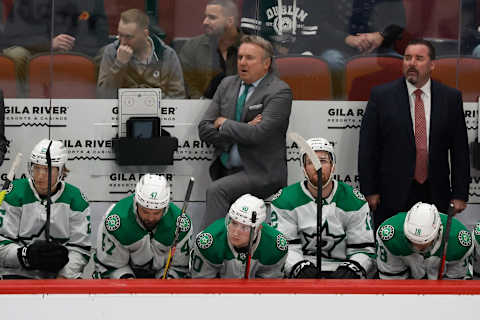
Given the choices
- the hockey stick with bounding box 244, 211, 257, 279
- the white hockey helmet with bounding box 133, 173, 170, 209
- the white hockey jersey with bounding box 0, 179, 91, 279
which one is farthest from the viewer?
→ the white hockey jersey with bounding box 0, 179, 91, 279

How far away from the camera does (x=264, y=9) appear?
5.68 m

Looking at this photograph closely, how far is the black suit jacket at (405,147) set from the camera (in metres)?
5.30

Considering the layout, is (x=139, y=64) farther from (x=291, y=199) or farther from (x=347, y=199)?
(x=347, y=199)

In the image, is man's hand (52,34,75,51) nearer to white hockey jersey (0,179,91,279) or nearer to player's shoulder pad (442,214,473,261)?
white hockey jersey (0,179,91,279)

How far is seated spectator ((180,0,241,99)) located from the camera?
222 inches

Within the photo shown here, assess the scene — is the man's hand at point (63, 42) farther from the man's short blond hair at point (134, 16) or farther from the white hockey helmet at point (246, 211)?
the white hockey helmet at point (246, 211)

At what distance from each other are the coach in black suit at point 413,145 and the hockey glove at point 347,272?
0.97m

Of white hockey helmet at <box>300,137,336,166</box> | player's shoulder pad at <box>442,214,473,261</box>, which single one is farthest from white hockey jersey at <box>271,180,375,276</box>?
player's shoulder pad at <box>442,214,473,261</box>

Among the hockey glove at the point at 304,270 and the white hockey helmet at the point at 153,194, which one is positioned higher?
the white hockey helmet at the point at 153,194

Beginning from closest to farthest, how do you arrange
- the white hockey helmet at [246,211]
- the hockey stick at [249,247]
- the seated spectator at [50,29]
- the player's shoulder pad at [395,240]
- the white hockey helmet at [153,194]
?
the hockey stick at [249,247] → the white hockey helmet at [246,211] → the white hockey helmet at [153,194] → the player's shoulder pad at [395,240] → the seated spectator at [50,29]

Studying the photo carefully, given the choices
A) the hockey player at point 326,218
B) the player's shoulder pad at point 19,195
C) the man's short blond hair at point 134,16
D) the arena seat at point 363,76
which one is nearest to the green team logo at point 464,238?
the hockey player at point 326,218

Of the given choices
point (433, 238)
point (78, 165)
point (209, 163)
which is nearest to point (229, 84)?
point (209, 163)

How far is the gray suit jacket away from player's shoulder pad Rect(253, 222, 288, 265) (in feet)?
3.51

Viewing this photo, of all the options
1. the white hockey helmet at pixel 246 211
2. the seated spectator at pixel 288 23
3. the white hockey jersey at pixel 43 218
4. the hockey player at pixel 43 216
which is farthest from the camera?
the seated spectator at pixel 288 23
